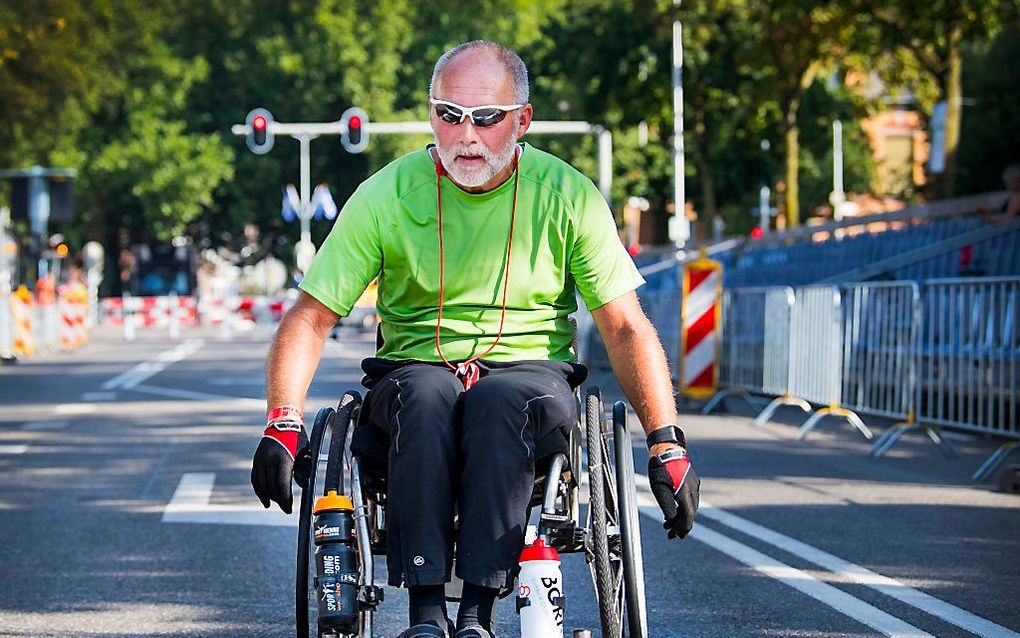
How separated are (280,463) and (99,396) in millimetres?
15808

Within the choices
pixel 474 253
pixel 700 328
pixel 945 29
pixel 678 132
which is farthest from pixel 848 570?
pixel 678 132

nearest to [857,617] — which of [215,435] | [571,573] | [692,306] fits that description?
[571,573]

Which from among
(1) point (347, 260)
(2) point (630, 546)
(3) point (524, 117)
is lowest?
(2) point (630, 546)

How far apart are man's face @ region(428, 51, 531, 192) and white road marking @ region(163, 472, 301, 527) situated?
4.39m

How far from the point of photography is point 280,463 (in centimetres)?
446

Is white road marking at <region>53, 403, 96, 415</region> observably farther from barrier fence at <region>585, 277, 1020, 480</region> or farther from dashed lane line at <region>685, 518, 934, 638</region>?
dashed lane line at <region>685, 518, 934, 638</region>

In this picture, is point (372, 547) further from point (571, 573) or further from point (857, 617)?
point (571, 573)

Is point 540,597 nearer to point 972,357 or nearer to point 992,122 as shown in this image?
point 972,357

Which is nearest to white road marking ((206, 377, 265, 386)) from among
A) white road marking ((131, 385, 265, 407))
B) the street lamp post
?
white road marking ((131, 385, 265, 407))

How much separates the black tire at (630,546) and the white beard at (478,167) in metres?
0.74

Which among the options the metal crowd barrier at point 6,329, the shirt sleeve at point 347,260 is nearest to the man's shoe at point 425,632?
→ the shirt sleeve at point 347,260

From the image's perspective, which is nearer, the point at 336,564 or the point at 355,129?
the point at 336,564

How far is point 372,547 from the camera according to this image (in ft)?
15.4

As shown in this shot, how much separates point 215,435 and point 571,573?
291 inches
